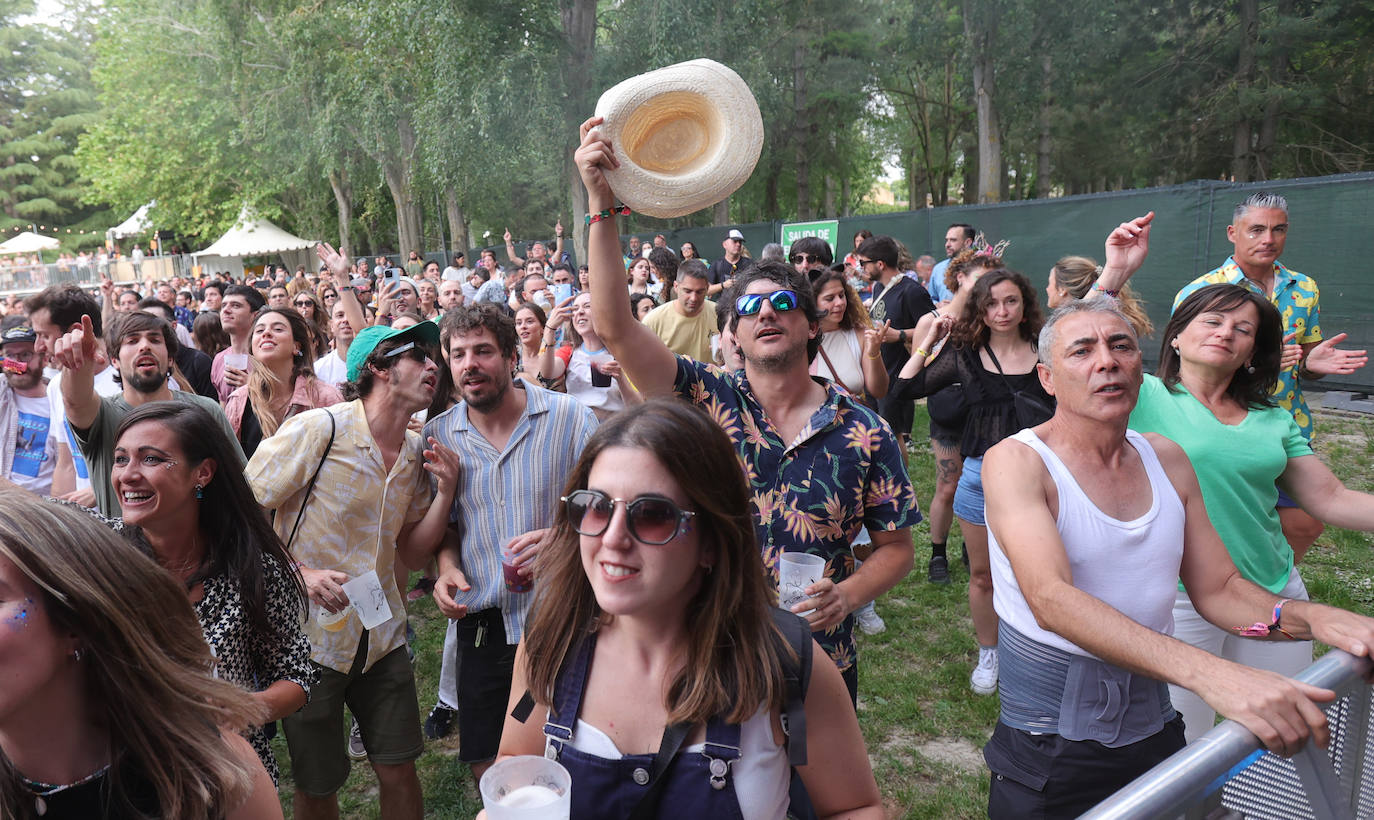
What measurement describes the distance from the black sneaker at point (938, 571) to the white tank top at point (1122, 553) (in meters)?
3.57

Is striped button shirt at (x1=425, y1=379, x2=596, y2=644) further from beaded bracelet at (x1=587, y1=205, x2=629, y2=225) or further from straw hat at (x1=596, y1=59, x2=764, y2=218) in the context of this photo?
straw hat at (x1=596, y1=59, x2=764, y2=218)

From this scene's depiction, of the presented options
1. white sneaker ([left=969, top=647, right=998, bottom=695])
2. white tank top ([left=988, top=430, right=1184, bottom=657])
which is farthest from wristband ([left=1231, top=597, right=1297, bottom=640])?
white sneaker ([left=969, top=647, right=998, bottom=695])

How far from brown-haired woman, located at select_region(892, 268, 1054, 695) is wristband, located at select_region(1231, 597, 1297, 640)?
2.06 meters

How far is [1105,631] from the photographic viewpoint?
187 cm


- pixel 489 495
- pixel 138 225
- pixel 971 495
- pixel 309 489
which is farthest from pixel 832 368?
pixel 138 225

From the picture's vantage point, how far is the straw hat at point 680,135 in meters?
2.55

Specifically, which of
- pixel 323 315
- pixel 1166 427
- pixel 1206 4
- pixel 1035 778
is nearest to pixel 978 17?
pixel 1206 4

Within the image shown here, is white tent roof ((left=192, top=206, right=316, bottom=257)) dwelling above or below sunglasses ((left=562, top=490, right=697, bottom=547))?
above

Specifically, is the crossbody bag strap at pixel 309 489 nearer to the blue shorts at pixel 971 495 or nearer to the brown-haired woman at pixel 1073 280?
the blue shorts at pixel 971 495

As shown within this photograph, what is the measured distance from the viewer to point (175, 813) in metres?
1.43

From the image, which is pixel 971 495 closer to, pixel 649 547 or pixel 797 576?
pixel 797 576

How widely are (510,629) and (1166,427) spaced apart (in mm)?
2465

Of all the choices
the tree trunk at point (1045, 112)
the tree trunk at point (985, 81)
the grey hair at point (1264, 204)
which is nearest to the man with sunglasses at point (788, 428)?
the grey hair at point (1264, 204)

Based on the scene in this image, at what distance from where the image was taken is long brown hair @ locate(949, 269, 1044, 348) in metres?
4.31
